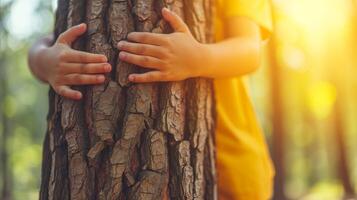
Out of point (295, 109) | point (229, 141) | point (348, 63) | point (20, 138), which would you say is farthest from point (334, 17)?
point (20, 138)

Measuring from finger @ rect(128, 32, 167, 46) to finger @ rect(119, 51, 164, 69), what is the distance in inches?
1.9

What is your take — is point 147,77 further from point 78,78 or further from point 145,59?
point 78,78

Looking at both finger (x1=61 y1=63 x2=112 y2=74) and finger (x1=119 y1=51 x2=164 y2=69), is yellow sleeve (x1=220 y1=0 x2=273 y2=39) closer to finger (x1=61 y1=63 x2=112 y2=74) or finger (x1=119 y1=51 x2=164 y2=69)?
finger (x1=119 y1=51 x2=164 y2=69)

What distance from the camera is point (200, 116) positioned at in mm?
1834

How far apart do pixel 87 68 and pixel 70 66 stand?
7cm

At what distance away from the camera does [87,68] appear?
1.67 m

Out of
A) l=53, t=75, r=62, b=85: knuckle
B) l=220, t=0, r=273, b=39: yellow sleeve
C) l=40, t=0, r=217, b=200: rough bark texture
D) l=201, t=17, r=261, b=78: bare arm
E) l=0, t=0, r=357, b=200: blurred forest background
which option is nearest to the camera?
l=40, t=0, r=217, b=200: rough bark texture

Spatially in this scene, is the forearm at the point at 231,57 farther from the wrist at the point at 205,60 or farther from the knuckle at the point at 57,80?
the knuckle at the point at 57,80

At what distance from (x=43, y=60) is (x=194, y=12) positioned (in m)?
0.52

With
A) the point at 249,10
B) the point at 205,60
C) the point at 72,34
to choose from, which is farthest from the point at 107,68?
the point at 249,10

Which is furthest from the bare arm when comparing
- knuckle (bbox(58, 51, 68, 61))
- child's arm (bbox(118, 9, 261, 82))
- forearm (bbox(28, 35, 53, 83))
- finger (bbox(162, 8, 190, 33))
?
forearm (bbox(28, 35, 53, 83))

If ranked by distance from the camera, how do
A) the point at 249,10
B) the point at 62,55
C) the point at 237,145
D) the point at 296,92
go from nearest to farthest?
the point at 62,55, the point at 249,10, the point at 237,145, the point at 296,92

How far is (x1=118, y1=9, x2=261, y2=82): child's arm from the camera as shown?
1668 mm

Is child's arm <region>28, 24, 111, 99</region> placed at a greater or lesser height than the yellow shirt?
greater
